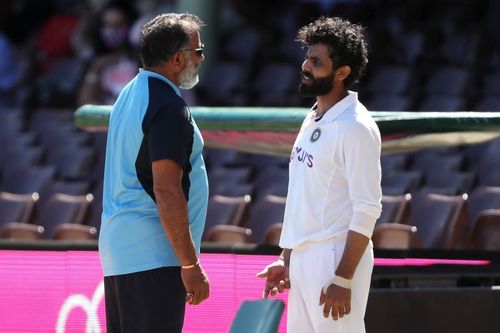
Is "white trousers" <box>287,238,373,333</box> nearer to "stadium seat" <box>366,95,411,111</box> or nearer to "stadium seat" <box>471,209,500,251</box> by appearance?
"stadium seat" <box>471,209,500,251</box>

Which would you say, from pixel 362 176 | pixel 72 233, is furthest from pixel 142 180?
pixel 72 233

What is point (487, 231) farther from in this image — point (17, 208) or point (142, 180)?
point (17, 208)

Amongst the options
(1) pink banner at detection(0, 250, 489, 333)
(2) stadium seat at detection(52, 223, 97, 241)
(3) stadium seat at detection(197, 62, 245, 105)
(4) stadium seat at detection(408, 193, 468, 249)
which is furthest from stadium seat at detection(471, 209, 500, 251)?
(3) stadium seat at detection(197, 62, 245, 105)

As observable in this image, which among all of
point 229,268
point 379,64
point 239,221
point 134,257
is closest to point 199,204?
point 134,257

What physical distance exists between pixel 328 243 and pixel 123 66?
32.4ft

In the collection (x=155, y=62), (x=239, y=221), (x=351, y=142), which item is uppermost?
(x=155, y=62)

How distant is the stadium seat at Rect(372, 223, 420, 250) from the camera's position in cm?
782

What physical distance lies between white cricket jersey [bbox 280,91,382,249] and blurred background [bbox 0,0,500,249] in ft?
11.1

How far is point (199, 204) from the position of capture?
449cm

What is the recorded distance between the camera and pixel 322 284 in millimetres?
4281

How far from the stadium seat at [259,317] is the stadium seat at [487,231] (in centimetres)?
342

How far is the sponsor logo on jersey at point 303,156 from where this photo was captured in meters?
4.32

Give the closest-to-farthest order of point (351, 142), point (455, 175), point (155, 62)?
Result: point (351, 142)
point (155, 62)
point (455, 175)

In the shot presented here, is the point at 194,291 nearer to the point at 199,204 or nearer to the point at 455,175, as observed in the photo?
the point at 199,204
